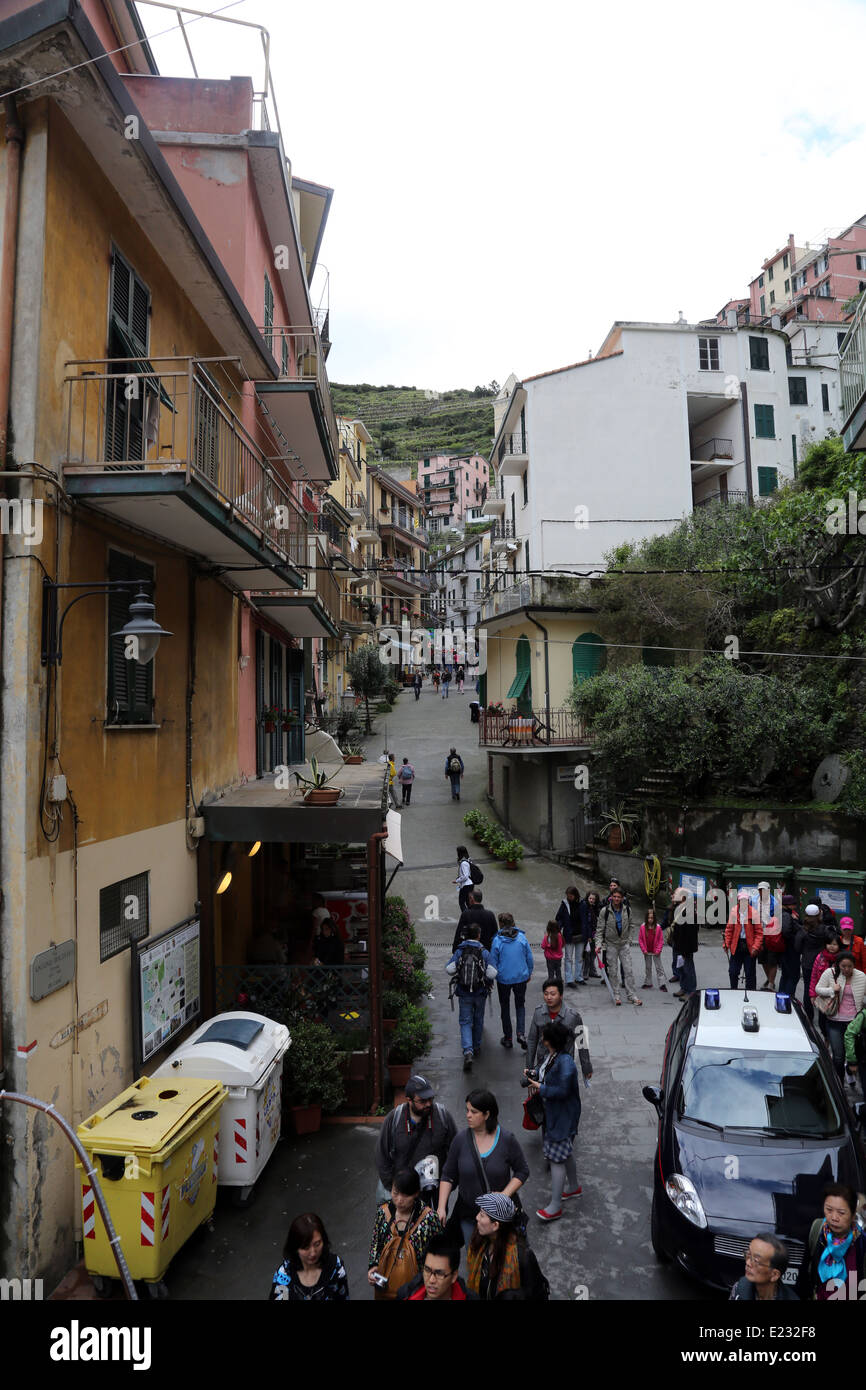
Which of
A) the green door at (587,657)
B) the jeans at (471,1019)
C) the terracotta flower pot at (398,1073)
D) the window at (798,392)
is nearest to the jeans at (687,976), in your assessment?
the jeans at (471,1019)

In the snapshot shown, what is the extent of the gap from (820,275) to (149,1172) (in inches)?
2835

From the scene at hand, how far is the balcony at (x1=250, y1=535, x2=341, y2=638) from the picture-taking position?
13.0 metres

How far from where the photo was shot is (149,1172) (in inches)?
222

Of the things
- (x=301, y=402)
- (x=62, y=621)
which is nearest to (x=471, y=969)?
(x=62, y=621)

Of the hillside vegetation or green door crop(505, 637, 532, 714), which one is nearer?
green door crop(505, 637, 532, 714)

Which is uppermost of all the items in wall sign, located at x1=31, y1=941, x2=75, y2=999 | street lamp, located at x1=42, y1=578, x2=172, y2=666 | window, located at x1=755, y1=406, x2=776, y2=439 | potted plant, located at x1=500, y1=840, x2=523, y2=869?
window, located at x1=755, y1=406, x2=776, y2=439

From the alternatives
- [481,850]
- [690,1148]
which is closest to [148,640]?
[690,1148]

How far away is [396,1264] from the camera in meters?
4.52

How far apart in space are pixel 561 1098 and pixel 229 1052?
285 cm

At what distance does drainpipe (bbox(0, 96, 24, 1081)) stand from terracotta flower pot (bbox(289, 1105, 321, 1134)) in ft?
17.7

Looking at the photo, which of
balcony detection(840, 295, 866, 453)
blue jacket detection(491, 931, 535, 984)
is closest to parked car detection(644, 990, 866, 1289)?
blue jacket detection(491, 931, 535, 984)

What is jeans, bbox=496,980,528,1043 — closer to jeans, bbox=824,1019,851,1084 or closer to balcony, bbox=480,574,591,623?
jeans, bbox=824,1019,851,1084

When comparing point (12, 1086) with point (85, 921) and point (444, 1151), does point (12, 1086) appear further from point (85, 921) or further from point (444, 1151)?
point (444, 1151)

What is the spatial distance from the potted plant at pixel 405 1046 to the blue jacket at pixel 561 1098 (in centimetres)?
279
